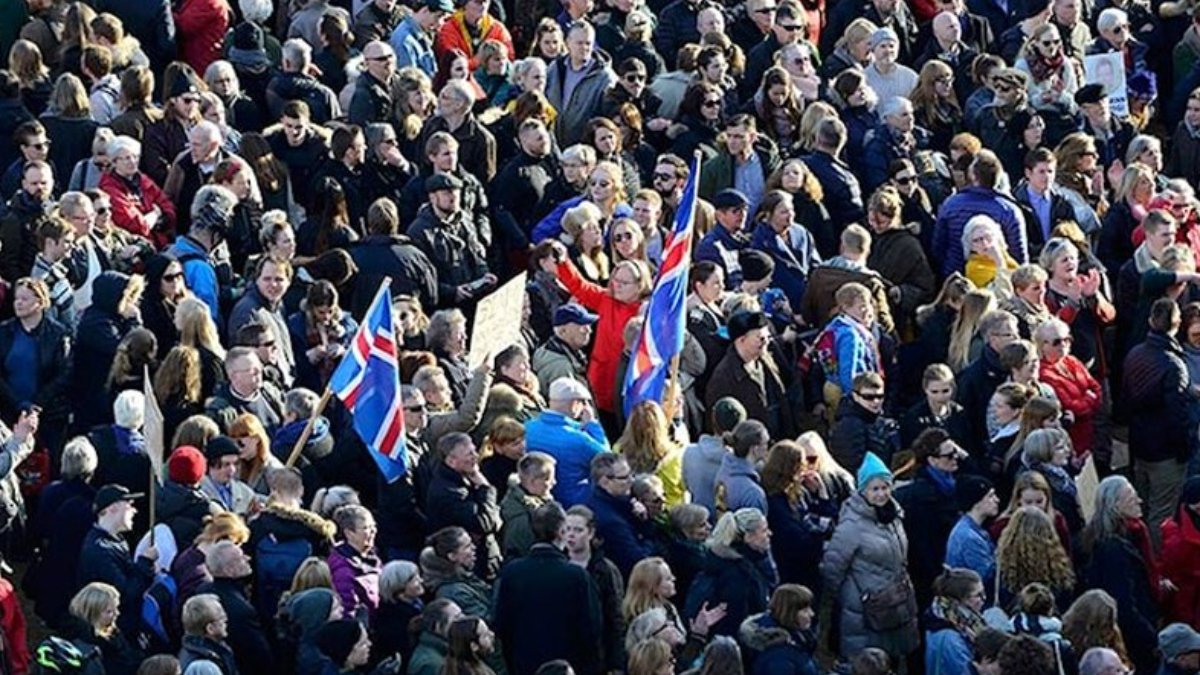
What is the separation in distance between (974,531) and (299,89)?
6728mm

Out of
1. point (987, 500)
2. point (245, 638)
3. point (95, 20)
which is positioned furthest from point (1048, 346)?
point (95, 20)

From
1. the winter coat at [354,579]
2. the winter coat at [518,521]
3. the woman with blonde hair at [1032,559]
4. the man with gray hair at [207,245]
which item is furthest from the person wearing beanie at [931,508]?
the man with gray hair at [207,245]

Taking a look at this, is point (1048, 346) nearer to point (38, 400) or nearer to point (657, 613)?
point (657, 613)

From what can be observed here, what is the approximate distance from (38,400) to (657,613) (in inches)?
170

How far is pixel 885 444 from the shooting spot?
19422 millimetres

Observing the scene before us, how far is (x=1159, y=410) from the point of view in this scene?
787 inches

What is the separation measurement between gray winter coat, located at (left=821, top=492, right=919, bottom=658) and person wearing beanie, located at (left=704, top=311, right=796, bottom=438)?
1896mm

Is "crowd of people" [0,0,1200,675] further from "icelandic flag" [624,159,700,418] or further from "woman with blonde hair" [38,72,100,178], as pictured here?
"icelandic flag" [624,159,700,418]

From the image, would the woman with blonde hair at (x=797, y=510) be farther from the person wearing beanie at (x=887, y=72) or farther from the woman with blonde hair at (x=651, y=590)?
the person wearing beanie at (x=887, y=72)

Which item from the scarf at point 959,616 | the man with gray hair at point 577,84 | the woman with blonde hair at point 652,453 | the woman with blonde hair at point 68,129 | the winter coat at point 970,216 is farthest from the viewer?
the man with gray hair at point 577,84

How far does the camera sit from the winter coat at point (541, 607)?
1719cm

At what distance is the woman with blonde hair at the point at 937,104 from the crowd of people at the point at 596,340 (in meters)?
0.03

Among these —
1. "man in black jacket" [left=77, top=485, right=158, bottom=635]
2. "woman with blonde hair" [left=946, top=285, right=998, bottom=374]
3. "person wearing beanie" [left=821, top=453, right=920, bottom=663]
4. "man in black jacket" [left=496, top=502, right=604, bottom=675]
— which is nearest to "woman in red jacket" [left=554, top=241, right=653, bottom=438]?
"woman with blonde hair" [left=946, top=285, right=998, bottom=374]

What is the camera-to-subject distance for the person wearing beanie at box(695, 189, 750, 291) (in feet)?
69.9
